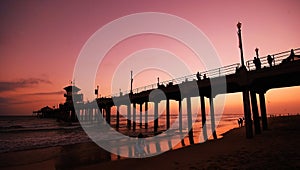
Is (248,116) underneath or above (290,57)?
underneath

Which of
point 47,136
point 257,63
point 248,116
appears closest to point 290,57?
point 257,63

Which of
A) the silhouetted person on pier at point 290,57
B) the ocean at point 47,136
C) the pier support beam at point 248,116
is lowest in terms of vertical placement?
the ocean at point 47,136

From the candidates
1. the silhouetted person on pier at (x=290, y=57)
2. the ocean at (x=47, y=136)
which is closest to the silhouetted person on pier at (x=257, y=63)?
the silhouetted person on pier at (x=290, y=57)

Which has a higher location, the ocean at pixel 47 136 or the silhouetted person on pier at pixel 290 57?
the silhouetted person on pier at pixel 290 57

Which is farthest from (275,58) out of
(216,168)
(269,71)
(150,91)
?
(150,91)

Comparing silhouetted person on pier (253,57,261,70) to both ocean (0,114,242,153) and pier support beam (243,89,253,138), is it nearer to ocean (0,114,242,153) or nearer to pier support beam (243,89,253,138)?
pier support beam (243,89,253,138)

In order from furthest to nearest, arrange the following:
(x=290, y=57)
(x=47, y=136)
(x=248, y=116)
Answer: (x=47, y=136), (x=248, y=116), (x=290, y=57)

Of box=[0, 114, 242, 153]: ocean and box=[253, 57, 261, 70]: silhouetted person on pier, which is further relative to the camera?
box=[0, 114, 242, 153]: ocean

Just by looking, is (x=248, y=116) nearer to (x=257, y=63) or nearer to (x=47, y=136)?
(x=257, y=63)

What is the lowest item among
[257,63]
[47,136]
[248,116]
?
[47,136]

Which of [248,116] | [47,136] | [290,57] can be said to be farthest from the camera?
[47,136]

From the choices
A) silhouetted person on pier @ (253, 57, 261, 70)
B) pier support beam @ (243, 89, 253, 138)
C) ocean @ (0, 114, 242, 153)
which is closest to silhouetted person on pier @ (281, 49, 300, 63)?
silhouetted person on pier @ (253, 57, 261, 70)

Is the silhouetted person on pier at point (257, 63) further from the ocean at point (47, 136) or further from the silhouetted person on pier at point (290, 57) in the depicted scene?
the ocean at point (47, 136)

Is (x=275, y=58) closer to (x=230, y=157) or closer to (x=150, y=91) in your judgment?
(x=230, y=157)
